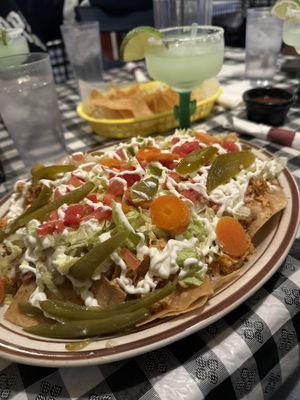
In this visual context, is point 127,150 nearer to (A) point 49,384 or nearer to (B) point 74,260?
(B) point 74,260

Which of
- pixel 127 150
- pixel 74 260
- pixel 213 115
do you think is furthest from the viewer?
pixel 213 115

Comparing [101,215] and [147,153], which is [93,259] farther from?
[147,153]

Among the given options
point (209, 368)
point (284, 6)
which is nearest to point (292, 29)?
point (284, 6)

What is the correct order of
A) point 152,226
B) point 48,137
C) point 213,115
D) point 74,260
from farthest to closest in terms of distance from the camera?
point 213,115 → point 48,137 → point 152,226 → point 74,260

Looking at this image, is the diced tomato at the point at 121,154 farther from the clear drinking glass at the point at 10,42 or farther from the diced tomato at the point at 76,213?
the clear drinking glass at the point at 10,42

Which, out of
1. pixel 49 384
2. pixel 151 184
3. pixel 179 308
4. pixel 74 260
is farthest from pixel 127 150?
pixel 49 384

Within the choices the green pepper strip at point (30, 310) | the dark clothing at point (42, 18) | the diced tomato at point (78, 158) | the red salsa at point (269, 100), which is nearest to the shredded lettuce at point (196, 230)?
the green pepper strip at point (30, 310)
